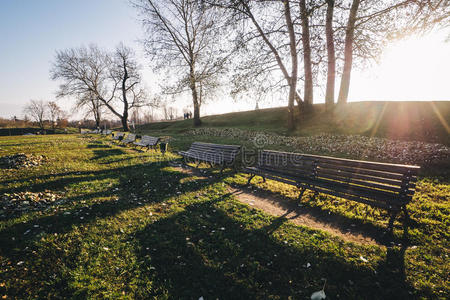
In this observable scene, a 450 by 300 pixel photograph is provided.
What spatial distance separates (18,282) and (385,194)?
19.9ft

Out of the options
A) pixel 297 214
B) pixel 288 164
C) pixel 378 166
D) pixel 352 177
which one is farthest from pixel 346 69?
pixel 297 214

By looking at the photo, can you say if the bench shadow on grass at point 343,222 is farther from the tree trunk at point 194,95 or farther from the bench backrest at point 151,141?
the tree trunk at point 194,95

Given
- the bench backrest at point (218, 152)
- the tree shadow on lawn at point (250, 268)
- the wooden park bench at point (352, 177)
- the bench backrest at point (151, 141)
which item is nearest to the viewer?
the tree shadow on lawn at point (250, 268)

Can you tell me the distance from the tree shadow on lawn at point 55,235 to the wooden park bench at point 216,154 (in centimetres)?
137

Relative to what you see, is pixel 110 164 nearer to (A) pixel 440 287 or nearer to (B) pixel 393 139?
(A) pixel 440 287

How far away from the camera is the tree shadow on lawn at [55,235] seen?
94.7 inches

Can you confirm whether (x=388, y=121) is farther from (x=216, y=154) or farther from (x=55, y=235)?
(x=55, y=235)

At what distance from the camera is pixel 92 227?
3598mm

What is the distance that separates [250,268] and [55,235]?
3.37m

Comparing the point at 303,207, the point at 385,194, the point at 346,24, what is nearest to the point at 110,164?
the point at 303,207

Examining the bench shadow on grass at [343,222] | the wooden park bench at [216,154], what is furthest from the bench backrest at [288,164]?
the wooden park bench at [216,154]

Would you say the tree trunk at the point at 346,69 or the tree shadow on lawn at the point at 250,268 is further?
the tree trunk at the point at 346,69

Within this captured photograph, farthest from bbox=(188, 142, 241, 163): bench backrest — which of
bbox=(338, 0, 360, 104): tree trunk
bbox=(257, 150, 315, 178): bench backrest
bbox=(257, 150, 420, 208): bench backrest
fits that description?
bbox=(338, 0, 360, 104): tree trunk

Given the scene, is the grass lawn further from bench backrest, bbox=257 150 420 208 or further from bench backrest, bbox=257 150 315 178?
bench backrest, bbox=257 150 315 178
